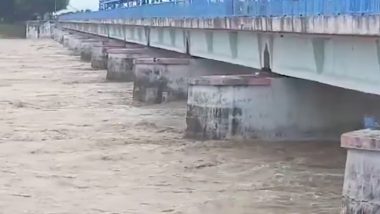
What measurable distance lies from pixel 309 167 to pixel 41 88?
1903 centimetres

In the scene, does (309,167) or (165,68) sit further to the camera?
(165,68)

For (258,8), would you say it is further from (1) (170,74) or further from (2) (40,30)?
(2) (40,30)

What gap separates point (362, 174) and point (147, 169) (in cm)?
558

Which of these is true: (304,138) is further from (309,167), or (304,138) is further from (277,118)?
(309,167)

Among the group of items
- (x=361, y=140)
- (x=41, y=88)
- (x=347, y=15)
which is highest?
(x=347, y=15)

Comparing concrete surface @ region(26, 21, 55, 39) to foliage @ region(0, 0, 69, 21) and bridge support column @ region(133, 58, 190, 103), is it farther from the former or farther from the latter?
bridge support column @ region(133, 58, 190, 103)

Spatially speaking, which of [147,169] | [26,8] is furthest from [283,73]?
[26,8]

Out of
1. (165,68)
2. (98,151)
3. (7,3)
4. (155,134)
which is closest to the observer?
(98,151)

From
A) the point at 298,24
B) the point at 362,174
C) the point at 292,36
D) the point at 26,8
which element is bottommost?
the point at 26,8

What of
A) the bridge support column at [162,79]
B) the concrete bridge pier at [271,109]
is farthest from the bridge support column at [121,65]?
the concrete bridge pier at [271,109]

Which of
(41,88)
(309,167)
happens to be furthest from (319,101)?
(41,88)

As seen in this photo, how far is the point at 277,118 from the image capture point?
1598cm

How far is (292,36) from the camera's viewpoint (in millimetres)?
14523

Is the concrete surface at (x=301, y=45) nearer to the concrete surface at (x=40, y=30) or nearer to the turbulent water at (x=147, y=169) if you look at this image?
the turbulent water at (x=147, y=169)
